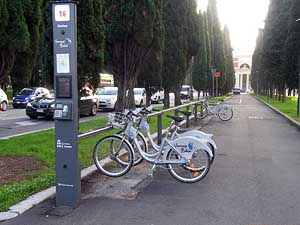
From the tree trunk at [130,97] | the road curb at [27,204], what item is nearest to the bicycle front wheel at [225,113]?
the tree trunk at [130,97]

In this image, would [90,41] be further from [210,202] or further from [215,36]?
[215,36]

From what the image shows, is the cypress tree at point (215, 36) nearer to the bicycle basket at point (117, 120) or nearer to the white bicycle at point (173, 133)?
the white bicycle at point (173, 133)

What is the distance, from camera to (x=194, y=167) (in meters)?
6.55

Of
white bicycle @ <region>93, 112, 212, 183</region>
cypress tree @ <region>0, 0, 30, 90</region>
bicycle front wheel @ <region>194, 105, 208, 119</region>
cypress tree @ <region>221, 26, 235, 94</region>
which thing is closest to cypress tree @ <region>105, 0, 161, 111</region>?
cypress tree @ <region>0, 0, 30, 90</region>

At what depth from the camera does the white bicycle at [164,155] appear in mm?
6418

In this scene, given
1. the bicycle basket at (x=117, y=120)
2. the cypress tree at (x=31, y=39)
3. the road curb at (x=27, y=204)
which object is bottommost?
the road curb at (x=27, y=204)

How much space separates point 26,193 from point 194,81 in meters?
40.3

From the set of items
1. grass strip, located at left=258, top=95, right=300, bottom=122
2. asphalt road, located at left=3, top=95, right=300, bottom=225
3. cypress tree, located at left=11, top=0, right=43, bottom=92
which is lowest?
grass strip, located at left=258, top=95, right=300, bottom=122

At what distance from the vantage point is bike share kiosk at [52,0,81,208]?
493 centimetres

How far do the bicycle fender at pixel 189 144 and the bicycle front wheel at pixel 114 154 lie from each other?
2.65 ft

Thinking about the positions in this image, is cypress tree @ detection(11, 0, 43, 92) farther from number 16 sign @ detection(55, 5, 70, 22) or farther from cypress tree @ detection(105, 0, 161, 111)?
cypress tree @ detection(105, 0, 161, 111)

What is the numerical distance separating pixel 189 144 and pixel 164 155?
455 mm

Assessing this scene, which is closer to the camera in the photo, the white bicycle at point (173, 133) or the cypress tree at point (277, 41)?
the white bicycle at point (173, 133)

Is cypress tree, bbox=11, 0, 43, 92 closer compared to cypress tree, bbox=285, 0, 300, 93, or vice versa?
cypress tree, bbox=11, 0, 43, 92
